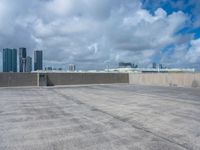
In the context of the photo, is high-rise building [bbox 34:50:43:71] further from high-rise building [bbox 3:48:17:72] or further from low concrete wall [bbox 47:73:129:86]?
low concrete wall [bbox 47:73:129:86]

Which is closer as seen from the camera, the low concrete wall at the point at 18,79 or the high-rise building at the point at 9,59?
the low concrete wall at the point at 18,79

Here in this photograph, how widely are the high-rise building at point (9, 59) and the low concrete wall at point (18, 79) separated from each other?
5720cm

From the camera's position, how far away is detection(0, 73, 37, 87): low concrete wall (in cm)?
3133

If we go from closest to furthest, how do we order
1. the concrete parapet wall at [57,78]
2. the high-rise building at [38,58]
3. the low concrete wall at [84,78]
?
the concrete parapet wall at [57,78]
the low concrete wall at [84,78]
the high-rise building at [38,58]

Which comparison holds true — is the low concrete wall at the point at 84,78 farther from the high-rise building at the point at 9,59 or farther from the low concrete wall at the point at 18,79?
the high-rise building at the point at 9,59

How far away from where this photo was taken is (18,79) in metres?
32.2

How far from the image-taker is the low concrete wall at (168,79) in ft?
96.1

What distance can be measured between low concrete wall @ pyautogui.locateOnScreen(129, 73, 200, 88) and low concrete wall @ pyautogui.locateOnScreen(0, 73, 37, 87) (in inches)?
722

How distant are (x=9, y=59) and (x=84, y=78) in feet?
212

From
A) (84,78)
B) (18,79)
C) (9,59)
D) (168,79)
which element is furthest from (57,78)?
(9,59)

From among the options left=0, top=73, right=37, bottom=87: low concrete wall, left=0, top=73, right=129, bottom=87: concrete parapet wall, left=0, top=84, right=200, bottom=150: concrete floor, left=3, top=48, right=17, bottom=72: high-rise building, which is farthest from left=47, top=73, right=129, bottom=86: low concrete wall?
left=3, top=48, right=17, bottom=72: high-rise building

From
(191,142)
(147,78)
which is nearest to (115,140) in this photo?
(191,142)

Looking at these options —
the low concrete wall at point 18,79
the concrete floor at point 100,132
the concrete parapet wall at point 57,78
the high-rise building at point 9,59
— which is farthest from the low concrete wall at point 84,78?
the high-rise building at point 9,59

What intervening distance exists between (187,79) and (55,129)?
88.5 ft
